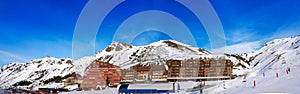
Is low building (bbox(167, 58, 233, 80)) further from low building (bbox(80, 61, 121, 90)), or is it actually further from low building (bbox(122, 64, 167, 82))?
low building (bbox(80, 61, 121, 90))

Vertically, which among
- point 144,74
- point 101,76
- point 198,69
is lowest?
point 101,76

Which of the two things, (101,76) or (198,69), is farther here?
(198,69)

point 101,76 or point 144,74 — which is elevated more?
point 144,74

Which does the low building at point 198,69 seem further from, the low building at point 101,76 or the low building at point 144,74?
the low building at point 101,76

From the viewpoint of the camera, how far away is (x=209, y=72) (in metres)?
94.6

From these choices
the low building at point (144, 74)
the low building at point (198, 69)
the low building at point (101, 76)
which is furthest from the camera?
the low building at point (144, 74)

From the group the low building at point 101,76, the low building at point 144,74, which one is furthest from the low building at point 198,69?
the low building at point 101,76

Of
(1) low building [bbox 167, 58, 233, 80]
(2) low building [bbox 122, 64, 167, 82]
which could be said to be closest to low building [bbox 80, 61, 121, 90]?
(2) low building [bbox 122, 64, 167, 82]

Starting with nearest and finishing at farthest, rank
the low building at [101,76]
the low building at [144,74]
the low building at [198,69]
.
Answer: the low building at [101,76], the low building at [198,69], the low building at [144,74]

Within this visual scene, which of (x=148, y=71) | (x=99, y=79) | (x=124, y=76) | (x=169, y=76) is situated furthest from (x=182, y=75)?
(x=99, y=79)

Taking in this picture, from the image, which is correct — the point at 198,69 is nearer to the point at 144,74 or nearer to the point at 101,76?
the point at 144,74

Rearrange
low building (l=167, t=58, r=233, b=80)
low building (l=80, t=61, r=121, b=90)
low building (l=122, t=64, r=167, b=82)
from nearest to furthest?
low building (l=80, t=61, r=121, b=90) < low building (l=167, t=58, r=233, b=80) < low building (l=122, t=64, r=167, b=82)

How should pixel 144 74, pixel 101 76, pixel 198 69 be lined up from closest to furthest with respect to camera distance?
pixel 101 76, pixel 198 69, pixel 144 74

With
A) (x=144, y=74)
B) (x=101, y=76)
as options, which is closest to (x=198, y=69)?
(x=144, y=74)
